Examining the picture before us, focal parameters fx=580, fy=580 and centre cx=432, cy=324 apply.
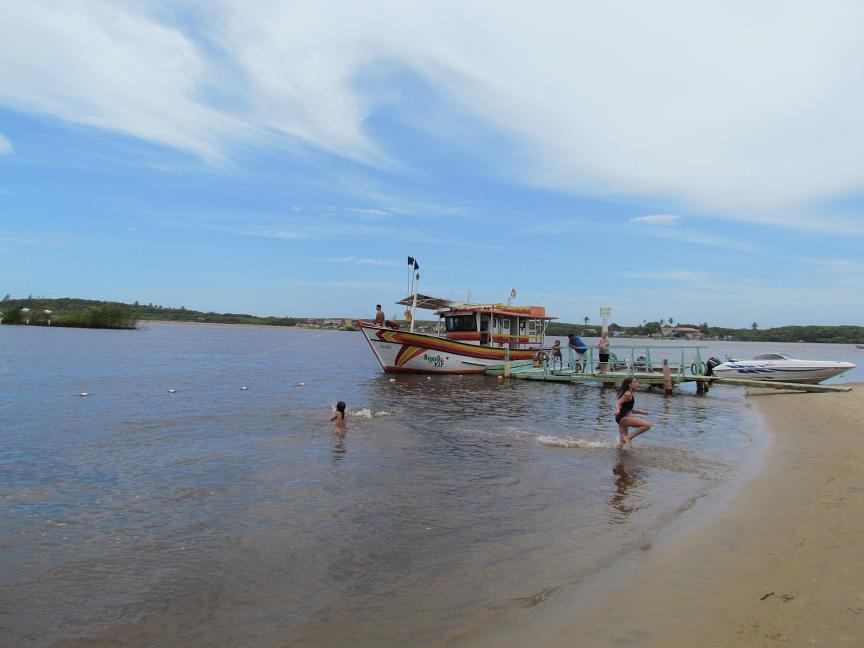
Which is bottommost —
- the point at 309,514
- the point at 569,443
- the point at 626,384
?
the point at 309,514

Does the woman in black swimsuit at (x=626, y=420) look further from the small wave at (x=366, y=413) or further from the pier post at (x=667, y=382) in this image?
the pier post at (x=667, y=382)

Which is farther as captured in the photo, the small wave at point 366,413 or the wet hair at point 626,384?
the small wave at point 366,413

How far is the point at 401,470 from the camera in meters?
10.1

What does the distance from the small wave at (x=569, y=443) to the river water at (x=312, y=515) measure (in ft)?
0.31

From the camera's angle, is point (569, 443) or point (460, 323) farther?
point (460, 323)

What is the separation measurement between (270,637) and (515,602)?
6.61ft

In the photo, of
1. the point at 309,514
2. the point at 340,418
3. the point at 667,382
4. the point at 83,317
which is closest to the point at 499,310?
the point at 667,382

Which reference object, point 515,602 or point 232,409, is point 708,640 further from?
point 232,409

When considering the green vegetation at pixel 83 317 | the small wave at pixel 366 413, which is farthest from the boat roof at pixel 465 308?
the green vegetation at pixel 83 317

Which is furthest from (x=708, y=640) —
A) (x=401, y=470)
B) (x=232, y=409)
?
(x=232, y=409)

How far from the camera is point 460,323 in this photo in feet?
106

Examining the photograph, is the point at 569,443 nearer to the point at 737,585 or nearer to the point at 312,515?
the point at 312,515

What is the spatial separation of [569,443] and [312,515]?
274 inches

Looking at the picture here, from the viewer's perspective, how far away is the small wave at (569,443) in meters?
12.5
